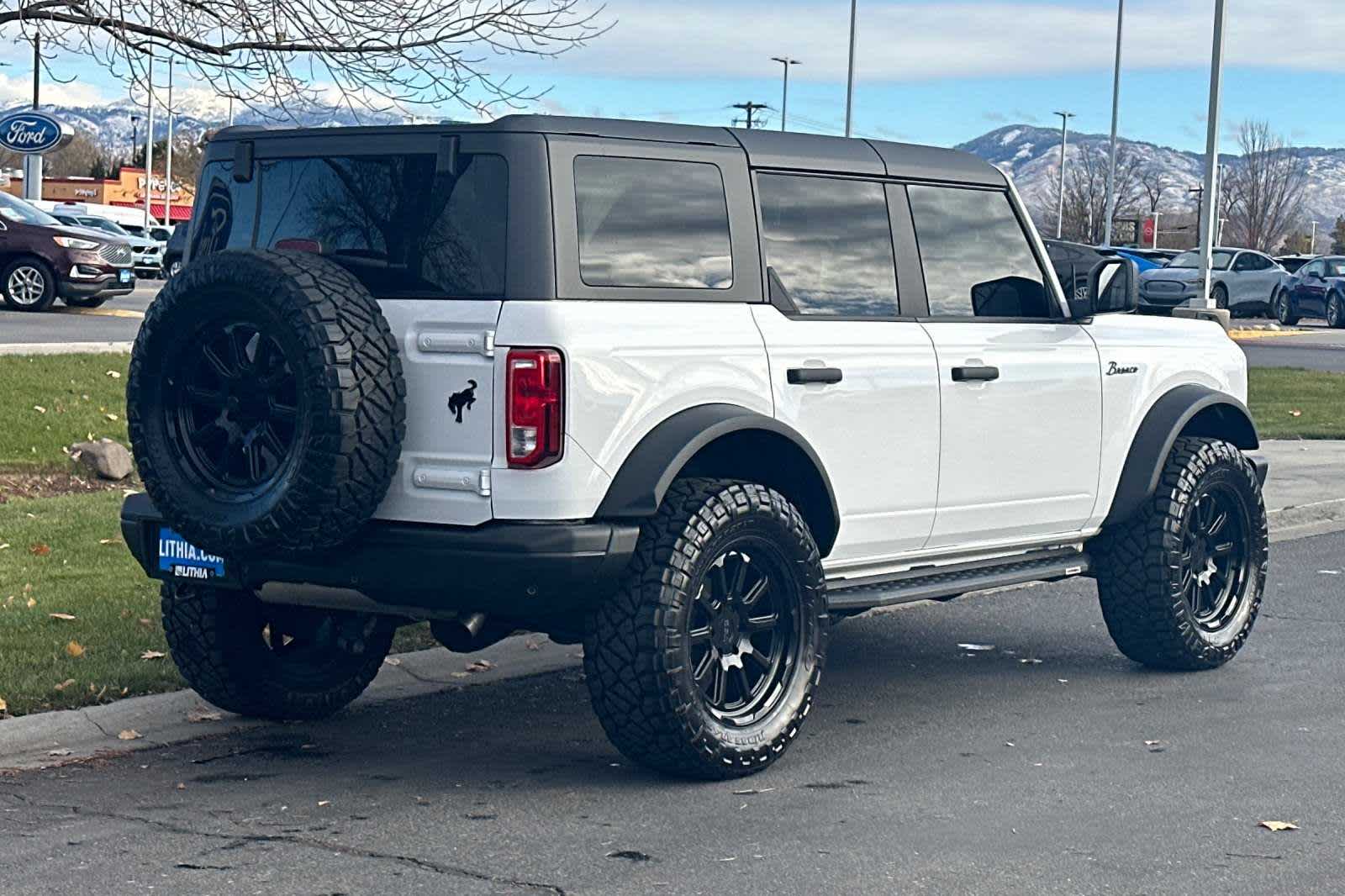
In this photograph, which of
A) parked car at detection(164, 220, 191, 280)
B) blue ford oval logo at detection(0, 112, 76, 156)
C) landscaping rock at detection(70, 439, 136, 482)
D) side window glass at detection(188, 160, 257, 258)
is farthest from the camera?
blue ford oval logo at detection(0, 112, 76, 156)

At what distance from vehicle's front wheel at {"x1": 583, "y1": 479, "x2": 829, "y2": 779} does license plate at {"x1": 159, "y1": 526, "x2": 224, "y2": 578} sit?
122 cm

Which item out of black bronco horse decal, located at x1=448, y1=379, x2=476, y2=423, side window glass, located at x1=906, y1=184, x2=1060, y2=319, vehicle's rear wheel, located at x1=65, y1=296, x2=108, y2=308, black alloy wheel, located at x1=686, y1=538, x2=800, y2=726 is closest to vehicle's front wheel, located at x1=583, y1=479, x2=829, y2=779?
black alloy wheel, located at x1=686, y1=538, x2=800, y2=726

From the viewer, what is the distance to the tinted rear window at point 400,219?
5.89m

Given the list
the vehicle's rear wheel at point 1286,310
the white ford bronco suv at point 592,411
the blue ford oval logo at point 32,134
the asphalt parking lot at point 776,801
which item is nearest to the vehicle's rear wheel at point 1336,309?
the vehicle's rear wheel at point 1286,310

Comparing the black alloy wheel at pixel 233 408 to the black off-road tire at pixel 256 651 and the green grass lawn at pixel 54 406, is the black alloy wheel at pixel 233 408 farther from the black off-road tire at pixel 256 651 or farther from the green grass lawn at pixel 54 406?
the green grass lawn at pixel 54 406

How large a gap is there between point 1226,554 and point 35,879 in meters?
5.16

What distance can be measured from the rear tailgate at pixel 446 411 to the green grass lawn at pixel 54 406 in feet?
24.3

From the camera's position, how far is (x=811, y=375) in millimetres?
6473

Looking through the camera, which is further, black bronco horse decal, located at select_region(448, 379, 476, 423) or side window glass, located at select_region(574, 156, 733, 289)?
side window glass, located at select_region(574, 156, 733, 289)

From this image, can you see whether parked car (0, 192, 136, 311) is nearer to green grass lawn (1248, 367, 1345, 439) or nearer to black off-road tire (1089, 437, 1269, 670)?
green grass lawn (1248, 367, 1345, 439)

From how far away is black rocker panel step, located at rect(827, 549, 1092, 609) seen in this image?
683 cm

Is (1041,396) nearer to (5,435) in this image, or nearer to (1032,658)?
(1032,658)

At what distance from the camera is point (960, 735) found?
6.86m

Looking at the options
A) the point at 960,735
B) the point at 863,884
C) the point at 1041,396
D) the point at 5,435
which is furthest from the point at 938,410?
the point at 5,435
